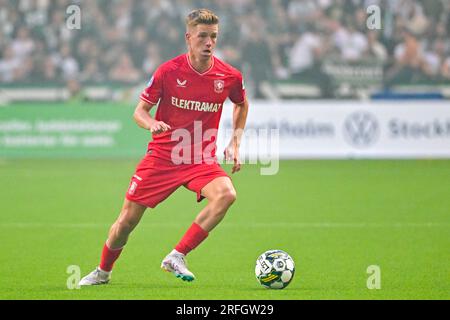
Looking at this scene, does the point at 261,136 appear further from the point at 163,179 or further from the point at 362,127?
the point at 163,179

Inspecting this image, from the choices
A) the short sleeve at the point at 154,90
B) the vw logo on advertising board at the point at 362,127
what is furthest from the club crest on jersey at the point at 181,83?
the vw logo on advertising board at the point at 362,127

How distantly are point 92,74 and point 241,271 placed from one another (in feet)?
47.6

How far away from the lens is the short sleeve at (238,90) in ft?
27.0

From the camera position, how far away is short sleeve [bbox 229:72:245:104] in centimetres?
822

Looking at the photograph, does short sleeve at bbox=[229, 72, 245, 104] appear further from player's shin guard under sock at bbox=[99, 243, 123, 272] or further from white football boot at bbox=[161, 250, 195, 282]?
player's shin guard under sock at bbox=[99, 243, 123, 272]

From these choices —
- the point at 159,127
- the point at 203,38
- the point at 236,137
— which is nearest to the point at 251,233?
the point at 236,137

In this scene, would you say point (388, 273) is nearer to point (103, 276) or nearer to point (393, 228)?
point (103, 276)

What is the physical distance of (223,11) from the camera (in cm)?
2347

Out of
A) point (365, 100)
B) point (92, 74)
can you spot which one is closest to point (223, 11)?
point (92, 74)

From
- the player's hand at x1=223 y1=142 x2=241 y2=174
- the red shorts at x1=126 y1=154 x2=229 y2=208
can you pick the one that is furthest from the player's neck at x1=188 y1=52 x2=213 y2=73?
the red shorts at x1=126 y1=154 x2=229 y2=208

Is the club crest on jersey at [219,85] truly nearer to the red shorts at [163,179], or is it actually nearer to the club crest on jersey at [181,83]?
the club crest on jersey at [181,83]
